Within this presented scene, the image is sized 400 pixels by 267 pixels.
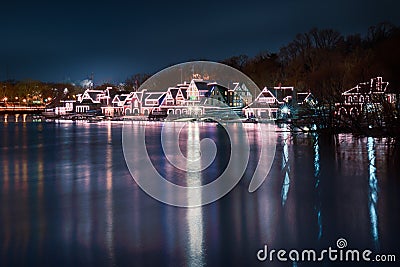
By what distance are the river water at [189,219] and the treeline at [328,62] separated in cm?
2370

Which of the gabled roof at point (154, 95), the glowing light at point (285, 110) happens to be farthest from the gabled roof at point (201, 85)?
the glowing light at point (285, 110)

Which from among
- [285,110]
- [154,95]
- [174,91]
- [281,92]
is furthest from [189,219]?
[154,95]

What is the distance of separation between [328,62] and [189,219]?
165ft

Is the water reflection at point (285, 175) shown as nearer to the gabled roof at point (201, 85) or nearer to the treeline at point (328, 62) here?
the treeline at point (328, 62)

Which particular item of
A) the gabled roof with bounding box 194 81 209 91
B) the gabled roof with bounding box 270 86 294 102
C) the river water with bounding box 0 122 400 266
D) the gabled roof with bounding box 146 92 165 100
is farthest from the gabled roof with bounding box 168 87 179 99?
the river water with bounding box 0 122 400 266

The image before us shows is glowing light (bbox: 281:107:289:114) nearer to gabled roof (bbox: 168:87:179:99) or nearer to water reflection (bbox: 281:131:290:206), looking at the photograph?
gabled roof (bbox: 168:87:179:99)

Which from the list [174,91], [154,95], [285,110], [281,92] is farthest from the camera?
[154,95]

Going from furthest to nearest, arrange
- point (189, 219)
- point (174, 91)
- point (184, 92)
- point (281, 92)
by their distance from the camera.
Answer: point (174, 91) → point (184, 92) → point (281, 92) → point (189, 219)

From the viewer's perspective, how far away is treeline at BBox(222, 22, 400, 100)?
36031 mm

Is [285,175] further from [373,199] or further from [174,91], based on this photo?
[174,91]

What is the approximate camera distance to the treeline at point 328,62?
36.0m

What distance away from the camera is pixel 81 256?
5.07 meters

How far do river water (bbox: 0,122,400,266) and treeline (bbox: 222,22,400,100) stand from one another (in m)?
23.7

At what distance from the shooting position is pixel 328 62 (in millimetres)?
53406
